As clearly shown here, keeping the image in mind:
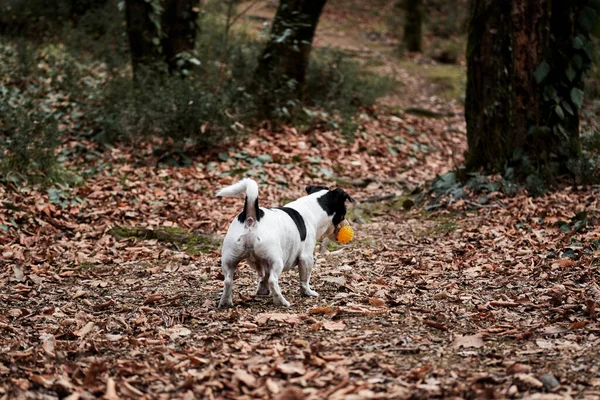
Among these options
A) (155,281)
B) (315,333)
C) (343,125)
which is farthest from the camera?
(343,125)

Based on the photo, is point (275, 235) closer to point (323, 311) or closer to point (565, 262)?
point (323, 311)

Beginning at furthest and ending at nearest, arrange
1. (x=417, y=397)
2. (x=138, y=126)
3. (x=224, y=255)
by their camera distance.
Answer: (x=138, y=126), (x=224, y=255), (x=417, y=397)

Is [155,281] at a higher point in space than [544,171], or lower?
lower

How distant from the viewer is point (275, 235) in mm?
5234

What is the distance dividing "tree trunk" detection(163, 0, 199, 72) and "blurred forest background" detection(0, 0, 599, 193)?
21 mm

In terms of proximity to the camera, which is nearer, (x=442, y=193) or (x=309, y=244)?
(x=309, y=244)

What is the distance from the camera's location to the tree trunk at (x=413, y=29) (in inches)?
980

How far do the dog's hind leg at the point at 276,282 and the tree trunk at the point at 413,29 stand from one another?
20826 mm

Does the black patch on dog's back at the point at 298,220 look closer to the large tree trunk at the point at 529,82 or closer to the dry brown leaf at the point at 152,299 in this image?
the dry brown leaf at the point at 152,299

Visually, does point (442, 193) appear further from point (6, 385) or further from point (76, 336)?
point (6, 385)

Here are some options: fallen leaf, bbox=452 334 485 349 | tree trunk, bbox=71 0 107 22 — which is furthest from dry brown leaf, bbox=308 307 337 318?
tree trunk, bbox=71 0 107 22

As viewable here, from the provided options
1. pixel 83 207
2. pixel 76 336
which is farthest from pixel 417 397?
pixel 83 207

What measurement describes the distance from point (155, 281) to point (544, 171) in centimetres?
531

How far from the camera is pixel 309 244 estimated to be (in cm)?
580
